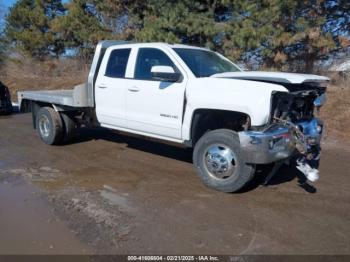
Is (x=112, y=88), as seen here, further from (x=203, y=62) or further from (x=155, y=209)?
(x=155, y=209)

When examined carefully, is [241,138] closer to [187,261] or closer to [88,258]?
[187,261]

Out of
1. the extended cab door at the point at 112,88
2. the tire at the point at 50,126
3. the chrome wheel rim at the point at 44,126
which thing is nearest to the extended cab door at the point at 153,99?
the extended cab door at the point at 112,88

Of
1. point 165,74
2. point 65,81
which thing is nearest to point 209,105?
point 165,74

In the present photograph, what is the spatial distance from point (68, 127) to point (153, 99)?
8.66ft

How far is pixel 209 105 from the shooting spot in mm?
5180

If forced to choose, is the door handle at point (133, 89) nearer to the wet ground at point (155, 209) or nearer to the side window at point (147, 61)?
the side window at point (147, 61)

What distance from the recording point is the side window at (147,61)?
6.10 metres

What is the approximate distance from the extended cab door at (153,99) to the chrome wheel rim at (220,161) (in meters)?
0.70

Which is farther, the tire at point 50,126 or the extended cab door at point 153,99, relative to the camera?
the tire at point 50,126

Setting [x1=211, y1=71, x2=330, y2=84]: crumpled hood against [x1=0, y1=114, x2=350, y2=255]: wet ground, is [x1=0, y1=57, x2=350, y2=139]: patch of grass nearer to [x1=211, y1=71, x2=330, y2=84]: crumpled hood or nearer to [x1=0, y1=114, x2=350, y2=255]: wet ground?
[x1=0, y1=114, x2=350, y2=255]: wet ground

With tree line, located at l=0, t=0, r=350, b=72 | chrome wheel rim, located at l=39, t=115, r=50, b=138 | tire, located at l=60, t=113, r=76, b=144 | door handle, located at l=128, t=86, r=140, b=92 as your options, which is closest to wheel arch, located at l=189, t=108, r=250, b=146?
door handle, located at l=128, t=86, r=140, b=92

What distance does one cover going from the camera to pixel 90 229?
160 inches

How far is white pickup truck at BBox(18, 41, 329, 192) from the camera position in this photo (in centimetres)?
479

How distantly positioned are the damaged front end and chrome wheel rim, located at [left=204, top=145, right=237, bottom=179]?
0.34m
